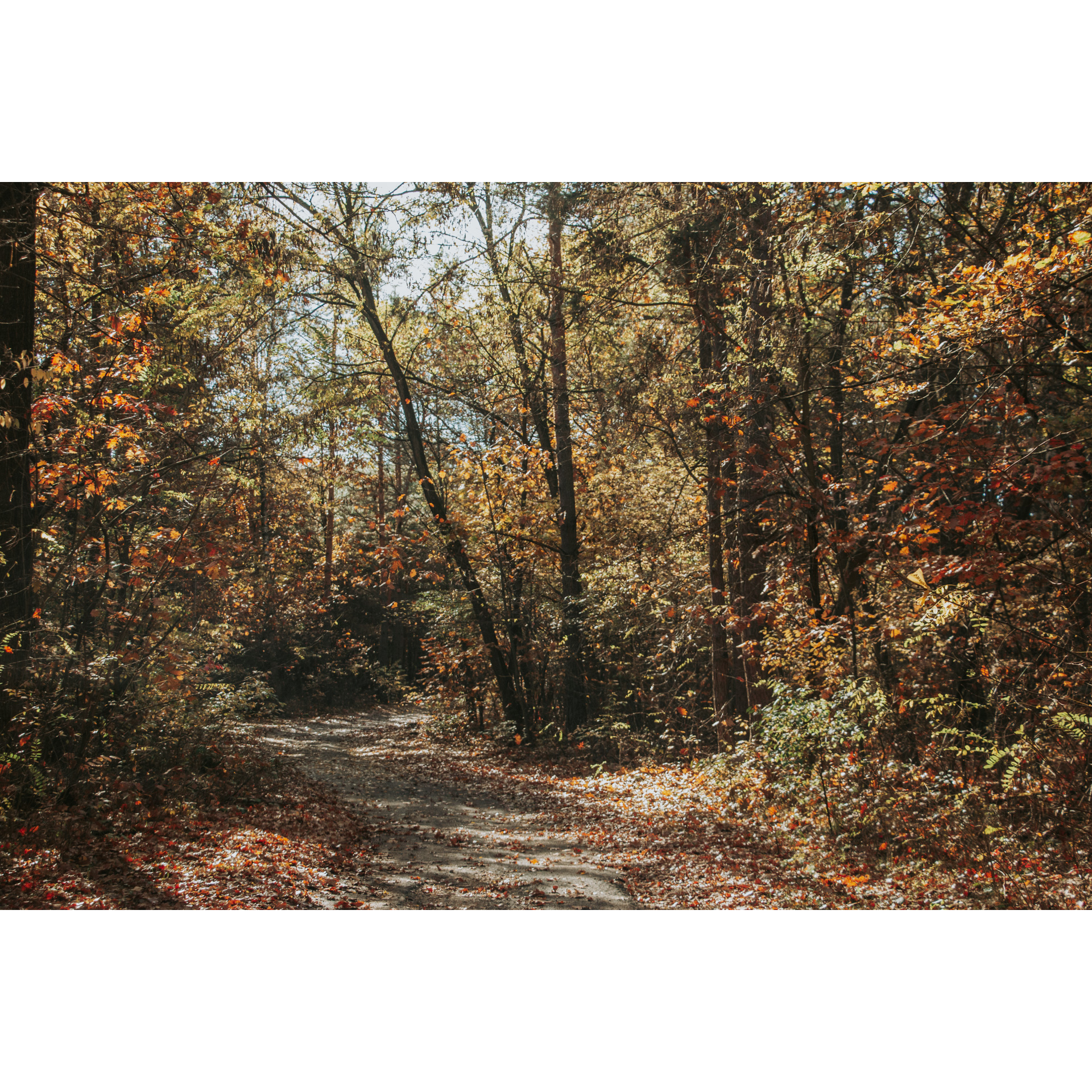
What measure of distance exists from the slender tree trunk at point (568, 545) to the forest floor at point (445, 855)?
2819mm

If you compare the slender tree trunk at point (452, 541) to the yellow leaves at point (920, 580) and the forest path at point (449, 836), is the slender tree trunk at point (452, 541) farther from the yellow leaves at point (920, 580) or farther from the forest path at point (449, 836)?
the yellow leaves at point (920, 580)

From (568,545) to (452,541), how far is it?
81.6 inches

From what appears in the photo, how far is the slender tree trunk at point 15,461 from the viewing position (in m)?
5.63

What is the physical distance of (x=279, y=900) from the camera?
4.71 metres

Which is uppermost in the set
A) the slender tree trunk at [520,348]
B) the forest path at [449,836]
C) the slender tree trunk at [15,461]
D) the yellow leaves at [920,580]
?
the slender tree trunk at [520,348]

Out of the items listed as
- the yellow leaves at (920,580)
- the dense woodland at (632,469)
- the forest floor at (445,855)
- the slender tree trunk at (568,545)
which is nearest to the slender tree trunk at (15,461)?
the dense woodland at (632,469)

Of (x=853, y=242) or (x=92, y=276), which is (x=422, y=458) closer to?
(x=92, y=276)

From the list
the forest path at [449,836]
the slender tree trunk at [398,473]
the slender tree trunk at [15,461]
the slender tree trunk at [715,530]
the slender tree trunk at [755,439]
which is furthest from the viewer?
the slender tree trunk at [398,473]

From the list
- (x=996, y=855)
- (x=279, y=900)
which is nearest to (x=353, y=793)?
(x=279, y=900)

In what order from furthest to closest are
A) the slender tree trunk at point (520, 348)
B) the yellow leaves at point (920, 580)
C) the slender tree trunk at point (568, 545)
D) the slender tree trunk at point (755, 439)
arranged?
the slender tree trunk at point (568, 545)
the slender tree trunk at point (520, 348)
the slender tree trunk at point (755, 439)
the yellow leaves at point (920, 580)

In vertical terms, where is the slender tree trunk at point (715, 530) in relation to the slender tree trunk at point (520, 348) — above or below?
below

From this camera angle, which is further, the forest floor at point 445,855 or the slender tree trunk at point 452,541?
the slender tree trunk at point 452,541

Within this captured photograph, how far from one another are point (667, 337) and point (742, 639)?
4373 mm

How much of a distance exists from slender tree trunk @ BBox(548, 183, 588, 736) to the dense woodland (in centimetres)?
7
